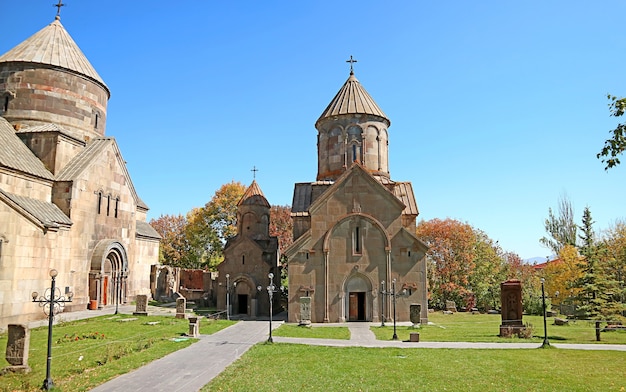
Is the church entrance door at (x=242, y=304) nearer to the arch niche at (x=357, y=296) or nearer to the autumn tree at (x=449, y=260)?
the arch niche at (x=357, y=296)

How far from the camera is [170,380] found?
33.5 feet

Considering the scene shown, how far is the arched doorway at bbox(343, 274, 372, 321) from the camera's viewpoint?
2298cm

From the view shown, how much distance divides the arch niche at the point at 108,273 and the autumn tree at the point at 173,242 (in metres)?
19.6

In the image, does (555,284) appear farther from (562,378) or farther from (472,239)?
(562,378)

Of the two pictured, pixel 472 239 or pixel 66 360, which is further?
pixel 472 239

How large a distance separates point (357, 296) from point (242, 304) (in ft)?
25.9

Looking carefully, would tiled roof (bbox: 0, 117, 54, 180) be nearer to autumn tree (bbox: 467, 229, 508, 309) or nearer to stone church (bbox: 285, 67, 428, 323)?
stone church (bbox: 285, 67, 428, 323)

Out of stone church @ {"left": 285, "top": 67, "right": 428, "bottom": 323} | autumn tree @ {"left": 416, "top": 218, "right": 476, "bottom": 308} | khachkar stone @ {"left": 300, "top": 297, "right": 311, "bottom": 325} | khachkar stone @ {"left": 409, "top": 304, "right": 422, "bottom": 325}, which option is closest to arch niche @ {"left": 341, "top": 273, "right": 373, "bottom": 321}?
stone church @ {"left": 285, "top": 67, "right": 428, "bottom": 323}

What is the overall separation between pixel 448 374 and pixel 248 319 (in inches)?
589

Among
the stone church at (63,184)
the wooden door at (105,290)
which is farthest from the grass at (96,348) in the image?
the wooden door at (105,290)

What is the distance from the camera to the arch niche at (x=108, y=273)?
2273cm

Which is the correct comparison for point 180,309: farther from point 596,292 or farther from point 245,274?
point 596,292

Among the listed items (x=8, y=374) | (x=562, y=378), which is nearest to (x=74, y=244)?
(x=8, y=374)

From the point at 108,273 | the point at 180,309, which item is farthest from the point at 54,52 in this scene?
the point at 180,309
